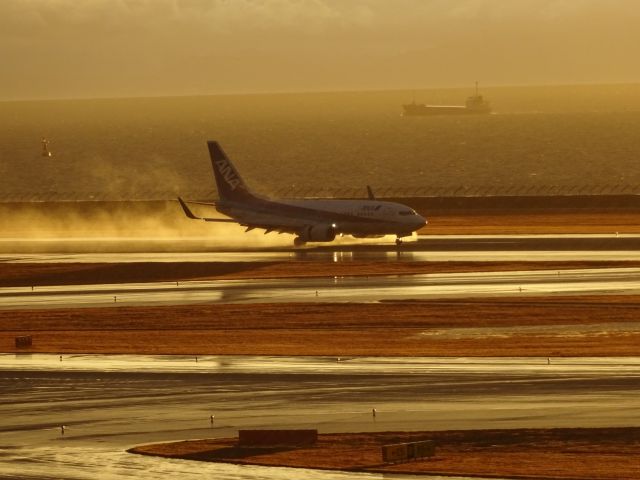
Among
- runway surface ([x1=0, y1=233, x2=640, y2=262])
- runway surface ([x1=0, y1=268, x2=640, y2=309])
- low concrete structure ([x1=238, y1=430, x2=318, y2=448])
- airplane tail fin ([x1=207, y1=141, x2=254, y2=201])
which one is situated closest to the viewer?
low concrete structure ([x1=238, y1=430, x2=318, y2=448])

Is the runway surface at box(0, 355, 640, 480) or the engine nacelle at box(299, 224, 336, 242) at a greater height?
the engine nacelle at box(299, 224, 336, 242)

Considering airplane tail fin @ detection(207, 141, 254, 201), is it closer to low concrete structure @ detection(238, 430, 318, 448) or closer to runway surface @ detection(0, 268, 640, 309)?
runway surface @ detection(0, 268, 640, 309)

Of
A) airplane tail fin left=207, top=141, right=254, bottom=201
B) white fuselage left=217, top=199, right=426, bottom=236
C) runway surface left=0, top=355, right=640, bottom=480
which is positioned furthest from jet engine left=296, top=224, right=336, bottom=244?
runway surface left=0, top=355, right=640, bottom=480

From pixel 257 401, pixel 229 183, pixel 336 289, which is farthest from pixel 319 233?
pixel 257 401

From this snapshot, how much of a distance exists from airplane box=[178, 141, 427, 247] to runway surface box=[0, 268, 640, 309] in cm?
1621

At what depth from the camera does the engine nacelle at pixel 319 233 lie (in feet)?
354

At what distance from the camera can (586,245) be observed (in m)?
104

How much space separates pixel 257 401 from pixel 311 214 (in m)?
58.3

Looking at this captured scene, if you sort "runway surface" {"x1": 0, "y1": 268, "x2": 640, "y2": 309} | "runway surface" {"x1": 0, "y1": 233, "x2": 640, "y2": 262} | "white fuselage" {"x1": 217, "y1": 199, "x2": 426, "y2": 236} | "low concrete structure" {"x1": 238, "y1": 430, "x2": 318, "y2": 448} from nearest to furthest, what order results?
"low concrete structure" {"x1": 238, "y1": 430, "x2": 318, "y2": 448} < "runway surface" {"x1": 0, "y1": 268, "x2": 640, "y2": 309} < "runway surface" {"x1": 0, "y1": 233, "x2": 640, "y2": 262} < "white fuselage" {"x1": 217, "y1": 199, "x2": 426, "y2": 236}

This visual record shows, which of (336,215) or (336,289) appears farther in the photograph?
(336,215)

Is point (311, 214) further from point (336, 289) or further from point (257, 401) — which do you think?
A: point (257, 401)

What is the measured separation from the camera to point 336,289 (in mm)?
84125

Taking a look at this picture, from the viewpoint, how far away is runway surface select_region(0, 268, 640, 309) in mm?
80312

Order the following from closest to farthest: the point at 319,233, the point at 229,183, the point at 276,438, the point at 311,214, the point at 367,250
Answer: the point at 276,438 < the point at 367,250 < the point at 319,233 < the point at 311,214 < the point at 229,183
